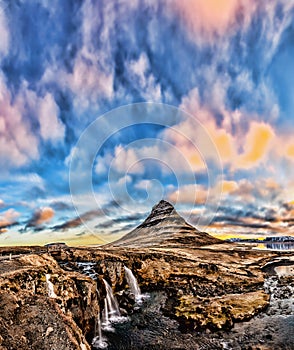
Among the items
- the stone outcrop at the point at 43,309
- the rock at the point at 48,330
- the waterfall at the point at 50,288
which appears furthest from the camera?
the waterfall at the point at 50,288

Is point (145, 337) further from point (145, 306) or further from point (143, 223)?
point (143, 223)

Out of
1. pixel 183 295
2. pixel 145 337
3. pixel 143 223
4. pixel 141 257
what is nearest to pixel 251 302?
pixel 183 295

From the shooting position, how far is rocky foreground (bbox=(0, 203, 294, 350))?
61.6ft

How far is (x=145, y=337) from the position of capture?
1144 inches

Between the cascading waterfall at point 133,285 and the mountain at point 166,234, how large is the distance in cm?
6406

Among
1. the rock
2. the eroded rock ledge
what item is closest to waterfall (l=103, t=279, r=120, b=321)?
the eroded rock ledge

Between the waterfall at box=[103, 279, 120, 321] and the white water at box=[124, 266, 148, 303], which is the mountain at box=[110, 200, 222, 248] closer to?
the white water at box=[124, 266, 148, 303]

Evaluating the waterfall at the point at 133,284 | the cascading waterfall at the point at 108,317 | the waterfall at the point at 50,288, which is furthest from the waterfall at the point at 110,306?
the waterfall at the point at 50,288

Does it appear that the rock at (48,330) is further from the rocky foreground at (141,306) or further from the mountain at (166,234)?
the mountain at (166,234)

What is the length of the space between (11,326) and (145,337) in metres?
15.8

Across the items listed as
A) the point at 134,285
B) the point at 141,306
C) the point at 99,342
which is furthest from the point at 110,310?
the point at 134,285

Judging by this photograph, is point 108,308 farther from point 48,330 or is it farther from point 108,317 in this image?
point 48,330

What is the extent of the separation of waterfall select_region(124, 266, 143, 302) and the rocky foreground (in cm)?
149

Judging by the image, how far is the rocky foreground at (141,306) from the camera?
18.8 meters
